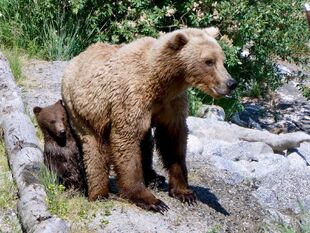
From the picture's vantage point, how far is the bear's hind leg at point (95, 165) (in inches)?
297

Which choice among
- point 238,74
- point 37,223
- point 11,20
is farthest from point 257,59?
point 37,223

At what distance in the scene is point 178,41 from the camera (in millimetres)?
7109

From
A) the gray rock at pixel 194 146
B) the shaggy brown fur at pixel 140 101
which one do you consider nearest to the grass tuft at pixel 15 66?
the gray rock at pixel 194 146

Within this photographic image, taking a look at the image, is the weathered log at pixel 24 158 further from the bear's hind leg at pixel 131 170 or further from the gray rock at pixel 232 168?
the gray rock at pixel 232 168

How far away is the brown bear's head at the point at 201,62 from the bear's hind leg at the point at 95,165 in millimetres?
1047

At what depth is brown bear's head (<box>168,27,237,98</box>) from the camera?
23.1 feet

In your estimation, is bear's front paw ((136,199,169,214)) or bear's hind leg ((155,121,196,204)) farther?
bear's hind leg ((155,121,196,204))

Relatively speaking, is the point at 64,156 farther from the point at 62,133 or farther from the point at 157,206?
the point at 157,206

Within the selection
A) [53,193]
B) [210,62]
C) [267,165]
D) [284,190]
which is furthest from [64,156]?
[267,165]

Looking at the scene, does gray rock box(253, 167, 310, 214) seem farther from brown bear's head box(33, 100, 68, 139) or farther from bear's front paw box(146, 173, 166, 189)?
brown bear's head box(33, 100, 68, 139)

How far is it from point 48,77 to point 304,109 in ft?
23.2

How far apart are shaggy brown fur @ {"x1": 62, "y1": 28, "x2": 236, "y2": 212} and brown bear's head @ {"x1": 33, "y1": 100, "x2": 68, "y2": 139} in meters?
0.20

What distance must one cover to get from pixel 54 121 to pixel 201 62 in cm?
160

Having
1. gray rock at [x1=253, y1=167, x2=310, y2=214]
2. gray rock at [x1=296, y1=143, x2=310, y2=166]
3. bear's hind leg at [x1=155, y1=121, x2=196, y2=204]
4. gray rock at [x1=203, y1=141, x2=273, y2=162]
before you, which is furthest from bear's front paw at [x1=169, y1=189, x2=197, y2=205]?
gray rock at [x1=296, y1=143, x2=310, y2=166]
